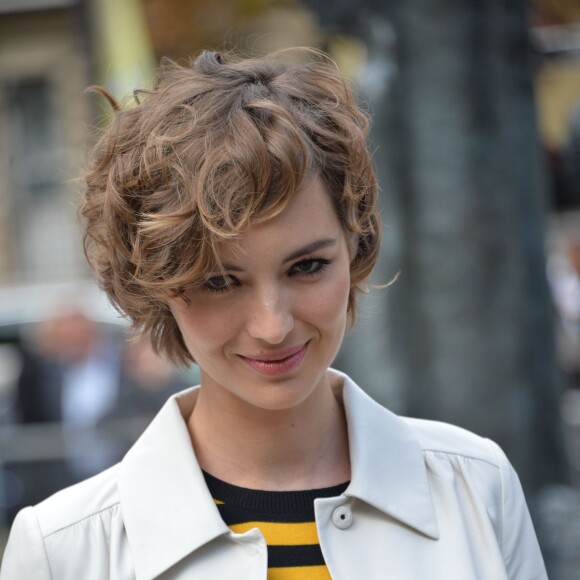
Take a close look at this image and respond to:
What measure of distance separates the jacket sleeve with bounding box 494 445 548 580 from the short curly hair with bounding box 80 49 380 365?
0.56m

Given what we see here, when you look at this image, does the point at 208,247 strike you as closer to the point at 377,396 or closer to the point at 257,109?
the point at 257,109

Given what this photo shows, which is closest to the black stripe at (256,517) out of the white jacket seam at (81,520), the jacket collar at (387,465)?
the jacket collar at (387,465)

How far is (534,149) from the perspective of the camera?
16.2ft

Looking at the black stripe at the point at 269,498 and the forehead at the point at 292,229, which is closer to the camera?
the forehead at the point at 292,229

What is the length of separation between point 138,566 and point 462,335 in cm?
252

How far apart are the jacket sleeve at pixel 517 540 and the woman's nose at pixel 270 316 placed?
60 centimetres

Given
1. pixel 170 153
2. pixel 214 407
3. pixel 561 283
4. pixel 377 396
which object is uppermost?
pixel 170 153

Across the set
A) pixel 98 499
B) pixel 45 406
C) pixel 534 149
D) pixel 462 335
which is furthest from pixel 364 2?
pixel 45 406

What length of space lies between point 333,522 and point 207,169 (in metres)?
0.72

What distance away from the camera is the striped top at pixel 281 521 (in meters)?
2.34

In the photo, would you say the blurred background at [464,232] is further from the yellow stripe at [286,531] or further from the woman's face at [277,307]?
the yellow stripe at [286,531]

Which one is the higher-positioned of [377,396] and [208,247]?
[208,247]

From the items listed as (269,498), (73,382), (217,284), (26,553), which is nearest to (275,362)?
(217,284)

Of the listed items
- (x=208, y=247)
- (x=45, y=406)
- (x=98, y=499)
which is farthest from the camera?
(x=45, y=406)
